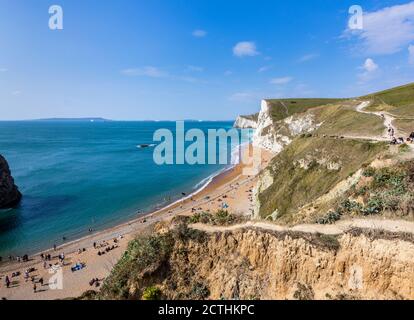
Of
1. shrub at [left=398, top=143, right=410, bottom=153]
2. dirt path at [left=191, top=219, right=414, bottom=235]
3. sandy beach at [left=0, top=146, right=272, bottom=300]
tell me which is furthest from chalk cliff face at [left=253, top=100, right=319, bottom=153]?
dirt path at [left=191, top=219, right=414, bottom=235]

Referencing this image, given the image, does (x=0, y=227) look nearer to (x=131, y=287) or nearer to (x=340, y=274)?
(x=131, y=287)

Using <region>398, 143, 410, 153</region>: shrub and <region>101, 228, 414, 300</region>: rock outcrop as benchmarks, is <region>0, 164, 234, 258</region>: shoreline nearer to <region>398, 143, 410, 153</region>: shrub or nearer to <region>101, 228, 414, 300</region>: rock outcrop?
<region>101, 228, 414, 300</region>: rock outcrop

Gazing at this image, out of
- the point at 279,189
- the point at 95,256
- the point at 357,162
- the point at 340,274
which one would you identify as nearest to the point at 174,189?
the point at 95,256

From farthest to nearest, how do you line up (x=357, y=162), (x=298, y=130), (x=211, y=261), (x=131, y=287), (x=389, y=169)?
(x=298, y=130), (x=357, y=162), (x=389, y=169), (x=211, y=261), (x=131, y=287)

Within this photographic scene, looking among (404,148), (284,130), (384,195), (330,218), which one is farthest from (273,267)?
(284,130)

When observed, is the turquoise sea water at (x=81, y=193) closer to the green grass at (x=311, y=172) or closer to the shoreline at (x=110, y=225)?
the shoreline at (x=110, y=225)

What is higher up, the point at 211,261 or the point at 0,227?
the point at 211,261
